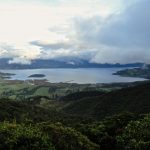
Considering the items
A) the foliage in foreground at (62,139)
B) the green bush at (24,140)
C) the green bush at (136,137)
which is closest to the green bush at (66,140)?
the foliage in foreground at (62,139)

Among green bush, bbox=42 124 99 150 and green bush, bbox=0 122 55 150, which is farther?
green bush, bbox=42 124 99 150

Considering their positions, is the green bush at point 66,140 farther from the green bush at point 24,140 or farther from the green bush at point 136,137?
the green bush at point 136,137

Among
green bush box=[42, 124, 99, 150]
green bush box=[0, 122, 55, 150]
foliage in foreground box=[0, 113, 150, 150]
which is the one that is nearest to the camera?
green bush box=[0, 122, 55, 150]

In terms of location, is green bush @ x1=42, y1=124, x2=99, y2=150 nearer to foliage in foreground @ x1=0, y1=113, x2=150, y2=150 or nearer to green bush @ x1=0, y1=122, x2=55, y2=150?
foliage in foreground @ x1=0, y1=113, x2=150, y2=150

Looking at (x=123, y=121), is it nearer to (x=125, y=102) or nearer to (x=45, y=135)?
(x=45, y=135)

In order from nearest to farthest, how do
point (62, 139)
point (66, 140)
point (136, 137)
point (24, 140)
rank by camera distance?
point (24, 140) → point (62, 139) → point (66, 140) → point (136, 137)

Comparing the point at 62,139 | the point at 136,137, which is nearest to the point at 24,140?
the point at 62,139

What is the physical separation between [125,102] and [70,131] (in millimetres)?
152397

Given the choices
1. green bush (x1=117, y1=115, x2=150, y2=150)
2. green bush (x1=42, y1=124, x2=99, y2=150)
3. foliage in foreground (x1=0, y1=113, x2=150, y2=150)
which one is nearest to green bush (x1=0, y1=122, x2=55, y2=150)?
foliage in foreground (x1=0, y1=113, x2=150, y2=150)

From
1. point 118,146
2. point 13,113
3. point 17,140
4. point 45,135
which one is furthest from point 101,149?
point 13,113

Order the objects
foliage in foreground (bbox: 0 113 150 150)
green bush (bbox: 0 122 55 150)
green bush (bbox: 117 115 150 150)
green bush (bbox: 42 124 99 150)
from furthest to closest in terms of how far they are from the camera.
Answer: green bush (bbox: 117 115 150 150) → green bush (bbox: 42 124 99 150) → foliage in foreground (bbox: 0 113 150 150) → green bush (bbox: 0 122 55 150)

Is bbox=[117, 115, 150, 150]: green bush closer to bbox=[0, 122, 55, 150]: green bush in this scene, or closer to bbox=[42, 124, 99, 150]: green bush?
bbox=[42, 124, 99, 150]: green bush

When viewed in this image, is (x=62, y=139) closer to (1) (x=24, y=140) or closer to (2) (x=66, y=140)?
(2) (x=66, y=140)

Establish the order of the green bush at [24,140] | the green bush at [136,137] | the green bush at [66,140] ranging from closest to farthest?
the green bush at [24,140], the green bush at [66,140], the green bush at [136,137]
